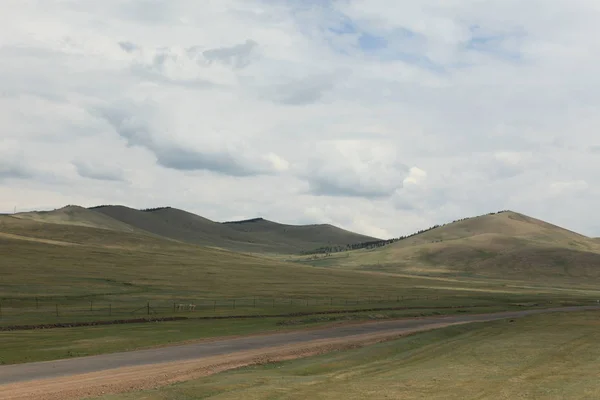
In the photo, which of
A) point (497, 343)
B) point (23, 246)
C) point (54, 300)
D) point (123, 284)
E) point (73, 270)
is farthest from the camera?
point (23, 246)

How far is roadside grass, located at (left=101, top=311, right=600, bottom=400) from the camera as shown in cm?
2838

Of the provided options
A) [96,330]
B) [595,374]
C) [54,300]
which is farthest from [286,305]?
[595,374]

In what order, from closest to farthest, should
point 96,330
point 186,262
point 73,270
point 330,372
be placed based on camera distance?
point 330,372, point 96,330, point 73,270, point 186,262

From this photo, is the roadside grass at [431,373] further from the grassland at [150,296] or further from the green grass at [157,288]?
the green grass at [157,288]

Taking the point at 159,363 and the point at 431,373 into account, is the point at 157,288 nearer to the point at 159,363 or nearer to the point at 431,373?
the point at 159,363

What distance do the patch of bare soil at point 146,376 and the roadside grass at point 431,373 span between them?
67.0 inches

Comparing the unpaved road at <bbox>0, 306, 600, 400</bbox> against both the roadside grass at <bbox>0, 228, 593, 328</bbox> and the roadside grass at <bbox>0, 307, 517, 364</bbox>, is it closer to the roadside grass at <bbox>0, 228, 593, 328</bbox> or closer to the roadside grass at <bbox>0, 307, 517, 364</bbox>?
the roadside grass at <bbox>0, 307, 517, 364</bbox>

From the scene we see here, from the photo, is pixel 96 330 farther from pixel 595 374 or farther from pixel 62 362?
pixel 595 374

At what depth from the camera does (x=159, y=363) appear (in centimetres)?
→ 4066

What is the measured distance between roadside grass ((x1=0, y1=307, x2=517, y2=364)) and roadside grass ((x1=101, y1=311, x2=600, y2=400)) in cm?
1367

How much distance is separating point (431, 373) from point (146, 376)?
14624mm

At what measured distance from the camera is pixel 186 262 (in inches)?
7525

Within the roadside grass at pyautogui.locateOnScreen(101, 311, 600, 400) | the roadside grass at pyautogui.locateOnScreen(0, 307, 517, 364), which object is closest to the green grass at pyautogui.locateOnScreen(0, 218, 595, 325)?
the roadside grass at pyautogui.locateOnScreen(0, 307, 517, 364)

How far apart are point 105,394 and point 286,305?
66014mm
